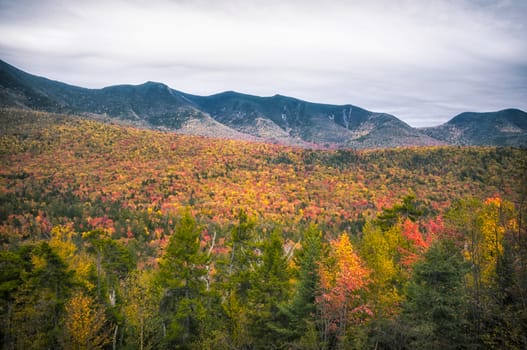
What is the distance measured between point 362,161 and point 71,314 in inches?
4958

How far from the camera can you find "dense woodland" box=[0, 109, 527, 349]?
14992mm

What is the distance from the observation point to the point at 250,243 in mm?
24359

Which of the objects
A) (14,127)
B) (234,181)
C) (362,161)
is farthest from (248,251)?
(14,127)

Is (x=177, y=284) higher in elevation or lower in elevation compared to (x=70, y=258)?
higher

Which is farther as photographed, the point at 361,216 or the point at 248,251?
the point at 361,216

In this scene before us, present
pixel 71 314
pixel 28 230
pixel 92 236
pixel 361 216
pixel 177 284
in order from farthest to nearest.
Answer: pixel 361 216 < pixel 28 230 < pixel 92 236 < pixel 177 284 < pixel 71 314

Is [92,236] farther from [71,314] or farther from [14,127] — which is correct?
[14,127]

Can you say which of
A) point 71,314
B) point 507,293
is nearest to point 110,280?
point 71,314

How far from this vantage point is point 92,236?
88.1ft

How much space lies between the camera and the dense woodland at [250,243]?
590 inches

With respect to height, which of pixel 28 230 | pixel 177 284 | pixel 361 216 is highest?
pixel 177 284

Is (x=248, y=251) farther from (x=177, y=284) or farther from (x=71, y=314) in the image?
(x=71, y=314)

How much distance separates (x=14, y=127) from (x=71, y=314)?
138m

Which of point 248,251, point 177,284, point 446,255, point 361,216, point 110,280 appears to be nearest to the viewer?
point 446,255
